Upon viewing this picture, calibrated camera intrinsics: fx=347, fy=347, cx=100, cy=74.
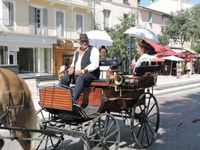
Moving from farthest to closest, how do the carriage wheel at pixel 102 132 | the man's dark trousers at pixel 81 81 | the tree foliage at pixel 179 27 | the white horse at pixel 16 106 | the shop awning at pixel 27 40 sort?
the tree foliage at pixel 179 27, the shop awning at pixel 27 40, the man's dark trousers at pixel 81 81, the carriage wheel at pixel 102 132, the white horse at pixel 16 106

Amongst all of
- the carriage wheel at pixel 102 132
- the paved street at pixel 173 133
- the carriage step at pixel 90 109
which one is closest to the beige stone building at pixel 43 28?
the paved street at pixel 173 133

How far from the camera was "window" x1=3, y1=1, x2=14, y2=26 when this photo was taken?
1008 inches

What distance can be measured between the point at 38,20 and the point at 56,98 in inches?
926

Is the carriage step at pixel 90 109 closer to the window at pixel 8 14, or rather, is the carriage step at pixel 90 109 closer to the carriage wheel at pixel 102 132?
the carriage wheel at pixel 102 132

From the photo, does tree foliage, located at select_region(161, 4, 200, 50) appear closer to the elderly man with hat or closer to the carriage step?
the elderly man with hat

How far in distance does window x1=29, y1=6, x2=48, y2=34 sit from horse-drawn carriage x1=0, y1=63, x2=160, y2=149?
21.8 meters

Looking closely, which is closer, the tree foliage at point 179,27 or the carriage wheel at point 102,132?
the carriage wheel at point 102,132

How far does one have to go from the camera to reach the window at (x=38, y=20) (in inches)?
1097

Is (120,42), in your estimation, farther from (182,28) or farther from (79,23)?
(182,28)

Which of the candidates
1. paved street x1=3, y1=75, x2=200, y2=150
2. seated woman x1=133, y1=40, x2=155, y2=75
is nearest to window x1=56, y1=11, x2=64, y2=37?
paved street x1=3, y1=75, x2=200, y2=150

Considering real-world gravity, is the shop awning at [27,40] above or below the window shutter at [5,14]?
below

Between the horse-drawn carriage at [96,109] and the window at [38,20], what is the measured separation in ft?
71.5

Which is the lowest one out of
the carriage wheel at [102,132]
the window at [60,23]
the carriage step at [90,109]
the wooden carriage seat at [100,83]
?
the carriage wheel at [102,132]

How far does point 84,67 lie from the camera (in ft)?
21.4
